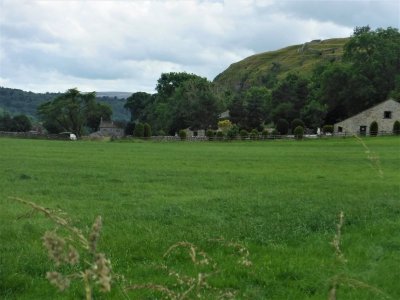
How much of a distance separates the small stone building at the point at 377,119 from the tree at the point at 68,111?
247 feet

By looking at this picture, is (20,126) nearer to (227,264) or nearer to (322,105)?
(322,105)

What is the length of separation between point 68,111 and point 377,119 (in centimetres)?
8270

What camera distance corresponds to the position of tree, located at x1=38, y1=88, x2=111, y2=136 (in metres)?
144

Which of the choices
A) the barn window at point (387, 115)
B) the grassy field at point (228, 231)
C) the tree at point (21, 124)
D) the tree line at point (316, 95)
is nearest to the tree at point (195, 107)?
the tree line at point (316, 95)

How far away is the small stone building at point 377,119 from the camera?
9644 centimetres

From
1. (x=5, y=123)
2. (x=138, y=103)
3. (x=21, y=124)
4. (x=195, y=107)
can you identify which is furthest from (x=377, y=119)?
(x=5, y=123)

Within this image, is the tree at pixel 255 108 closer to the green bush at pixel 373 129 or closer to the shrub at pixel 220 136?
the shrub at pixel 220 136

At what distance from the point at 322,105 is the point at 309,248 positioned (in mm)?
103020

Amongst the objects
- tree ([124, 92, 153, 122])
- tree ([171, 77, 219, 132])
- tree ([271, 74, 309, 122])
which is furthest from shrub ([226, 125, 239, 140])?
tree ([124, 92, 153, 122])

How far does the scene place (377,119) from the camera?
98.1 meters

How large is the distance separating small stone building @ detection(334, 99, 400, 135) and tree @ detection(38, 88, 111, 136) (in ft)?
247

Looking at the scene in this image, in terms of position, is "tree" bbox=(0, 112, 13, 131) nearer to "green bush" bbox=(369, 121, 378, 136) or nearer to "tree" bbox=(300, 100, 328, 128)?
"tree" bbox=(300, 100, 328, 128)

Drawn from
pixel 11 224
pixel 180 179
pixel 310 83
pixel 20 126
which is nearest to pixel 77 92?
pixel 20 126

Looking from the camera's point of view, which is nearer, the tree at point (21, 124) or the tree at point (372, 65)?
the tree at point (372, 65)
